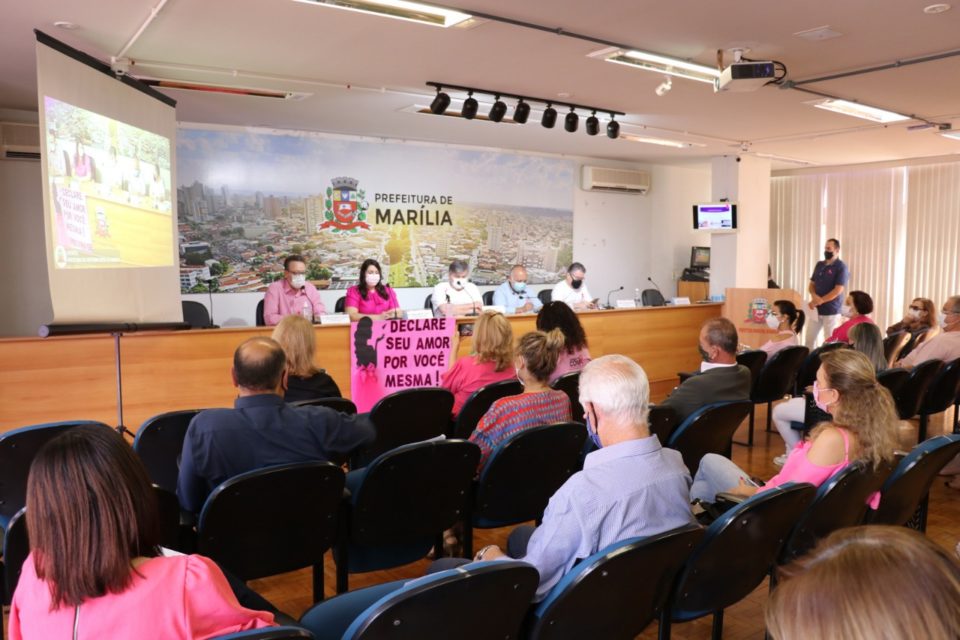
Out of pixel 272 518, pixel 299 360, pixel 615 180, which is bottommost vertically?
pixel 272 518

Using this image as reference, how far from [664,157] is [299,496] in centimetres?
973

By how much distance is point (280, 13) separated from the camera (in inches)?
172

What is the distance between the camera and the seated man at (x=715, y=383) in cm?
387

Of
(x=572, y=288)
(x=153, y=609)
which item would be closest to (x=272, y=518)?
(x=153, y=609)

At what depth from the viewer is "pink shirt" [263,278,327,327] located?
7.03 meters

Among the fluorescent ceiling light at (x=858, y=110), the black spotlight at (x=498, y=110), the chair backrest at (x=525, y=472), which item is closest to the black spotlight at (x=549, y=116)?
the black spotlight at (x=498, y=110)

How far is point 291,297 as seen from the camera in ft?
23.4

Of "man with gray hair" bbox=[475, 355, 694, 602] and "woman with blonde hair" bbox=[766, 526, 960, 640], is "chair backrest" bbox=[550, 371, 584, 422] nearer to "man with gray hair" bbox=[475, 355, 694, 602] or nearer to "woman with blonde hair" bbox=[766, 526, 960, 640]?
"man with gray hair" bbox=[475, 355, 694, 602]

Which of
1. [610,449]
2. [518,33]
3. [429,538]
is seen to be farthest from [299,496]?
[518,33]

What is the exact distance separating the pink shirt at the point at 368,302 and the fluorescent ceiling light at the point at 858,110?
4450 mm

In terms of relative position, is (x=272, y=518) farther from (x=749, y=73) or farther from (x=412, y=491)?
(x=749, y=73)

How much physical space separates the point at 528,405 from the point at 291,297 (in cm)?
449

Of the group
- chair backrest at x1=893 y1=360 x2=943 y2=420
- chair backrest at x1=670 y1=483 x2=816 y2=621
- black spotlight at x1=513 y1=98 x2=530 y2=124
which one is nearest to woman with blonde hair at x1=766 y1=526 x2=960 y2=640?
chair backrest at x1=670 y1=483 x2=816 y2=621

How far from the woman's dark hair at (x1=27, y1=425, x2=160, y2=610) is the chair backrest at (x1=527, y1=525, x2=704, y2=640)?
37.5 inches
